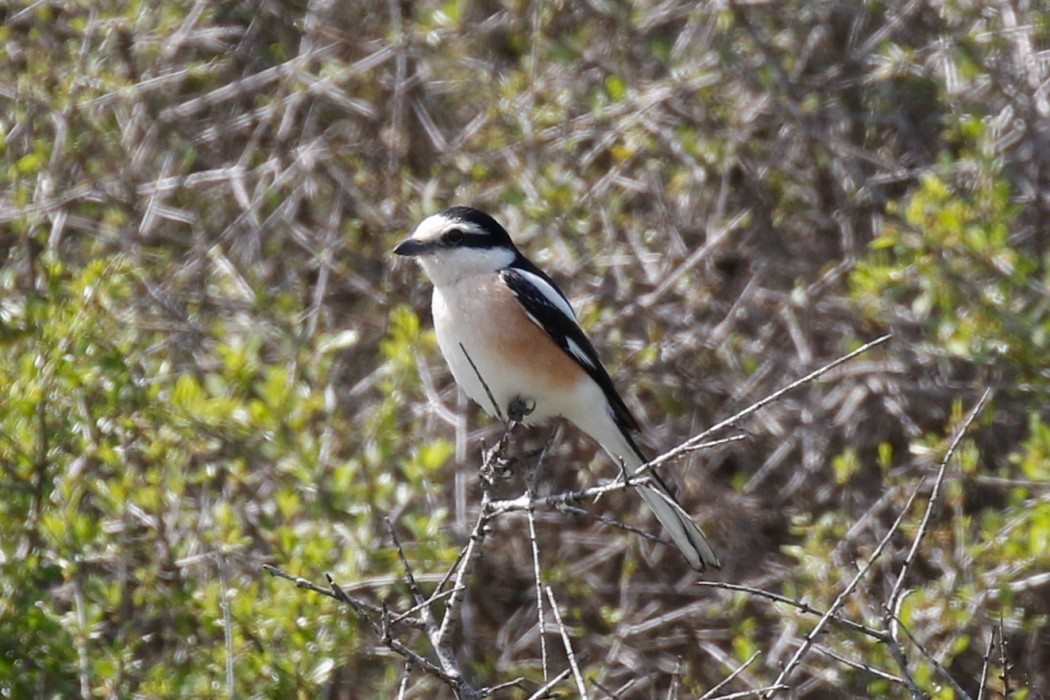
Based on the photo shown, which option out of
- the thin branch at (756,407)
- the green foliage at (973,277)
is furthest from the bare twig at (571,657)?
the green foliage at (973,277)

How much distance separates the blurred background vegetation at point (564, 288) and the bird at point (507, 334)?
0.35 meters

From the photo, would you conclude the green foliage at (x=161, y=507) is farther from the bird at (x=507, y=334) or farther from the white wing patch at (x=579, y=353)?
the white wing patch at (x=579, y=353)

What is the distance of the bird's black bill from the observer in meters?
4.38

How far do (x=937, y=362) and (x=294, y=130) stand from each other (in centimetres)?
290

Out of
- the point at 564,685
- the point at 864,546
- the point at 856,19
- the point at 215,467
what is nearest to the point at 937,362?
the point at 864,546

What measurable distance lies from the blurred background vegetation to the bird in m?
0.35

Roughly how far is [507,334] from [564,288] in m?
1.17

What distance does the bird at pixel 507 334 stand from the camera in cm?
441

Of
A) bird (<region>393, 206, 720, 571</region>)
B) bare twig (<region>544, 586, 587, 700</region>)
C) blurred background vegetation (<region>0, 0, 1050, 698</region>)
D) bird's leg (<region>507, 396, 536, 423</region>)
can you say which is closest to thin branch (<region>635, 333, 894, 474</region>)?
bare twig (<region>544, 586, 587, 700</region>)

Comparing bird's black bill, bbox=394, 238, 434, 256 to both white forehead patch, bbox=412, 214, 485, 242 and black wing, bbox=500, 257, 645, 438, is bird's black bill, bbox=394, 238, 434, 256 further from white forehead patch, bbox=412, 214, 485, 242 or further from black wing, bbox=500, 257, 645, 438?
black wing, bbox=500, 257, 645, 438

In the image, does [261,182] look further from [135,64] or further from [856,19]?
[856,19]

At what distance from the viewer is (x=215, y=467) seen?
16.3 feet

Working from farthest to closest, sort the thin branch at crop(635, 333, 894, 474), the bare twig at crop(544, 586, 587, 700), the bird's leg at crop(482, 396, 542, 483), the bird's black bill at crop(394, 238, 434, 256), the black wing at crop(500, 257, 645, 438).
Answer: the black wing at crop(500, 257, 645, 438)
the bird's black bill at crop(394, 238, 434, 256)
the bird's leg at crop(482, 396, 542, 483)
the bare twig at crop(544, 586, 587, 700)
the thin branch at crop(635, 333, 894, 474)

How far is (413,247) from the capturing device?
175 inches
